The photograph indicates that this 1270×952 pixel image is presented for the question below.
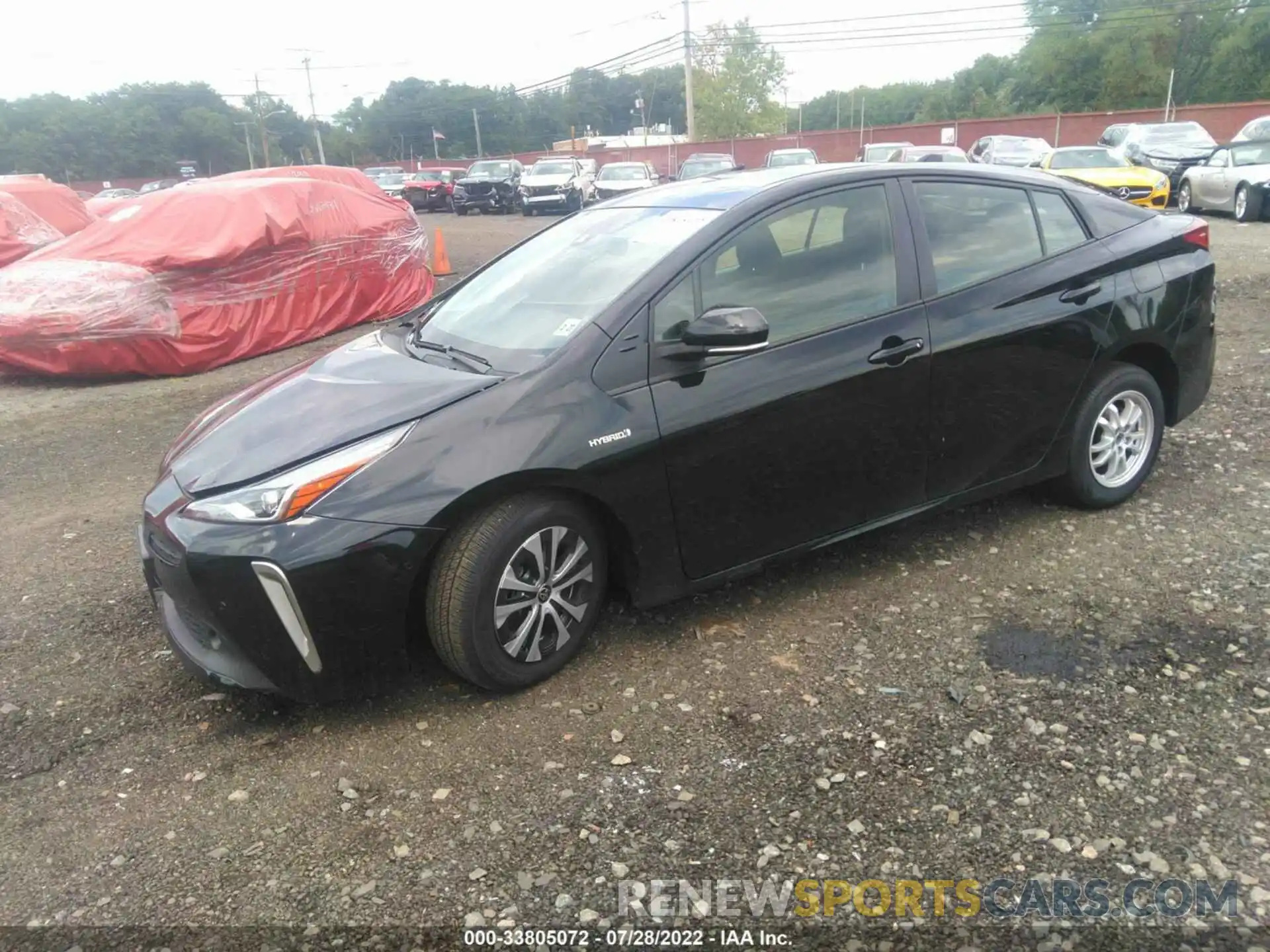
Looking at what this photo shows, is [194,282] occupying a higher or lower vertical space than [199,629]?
higher

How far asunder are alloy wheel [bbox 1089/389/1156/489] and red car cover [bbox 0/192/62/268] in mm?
11831

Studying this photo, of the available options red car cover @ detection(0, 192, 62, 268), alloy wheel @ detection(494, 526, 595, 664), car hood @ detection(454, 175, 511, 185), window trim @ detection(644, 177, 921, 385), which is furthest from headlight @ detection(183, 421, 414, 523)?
car hood @ detection(454, 175, 511, 185)

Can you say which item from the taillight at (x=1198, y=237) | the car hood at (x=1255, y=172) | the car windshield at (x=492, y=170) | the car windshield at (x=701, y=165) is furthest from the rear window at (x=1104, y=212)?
the car windshield at (x=492, y=170)

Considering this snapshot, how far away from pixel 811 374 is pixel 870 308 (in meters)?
0.42

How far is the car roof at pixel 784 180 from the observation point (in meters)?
3.59

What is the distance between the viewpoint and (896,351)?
353cm

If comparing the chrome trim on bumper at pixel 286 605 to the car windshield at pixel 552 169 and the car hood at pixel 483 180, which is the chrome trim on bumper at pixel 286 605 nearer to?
the car windshield at pixel 552 169

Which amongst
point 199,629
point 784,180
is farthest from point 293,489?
point 784,180

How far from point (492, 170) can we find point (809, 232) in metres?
29.9

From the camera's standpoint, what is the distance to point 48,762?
2924mm

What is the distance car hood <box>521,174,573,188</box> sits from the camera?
2716 cm

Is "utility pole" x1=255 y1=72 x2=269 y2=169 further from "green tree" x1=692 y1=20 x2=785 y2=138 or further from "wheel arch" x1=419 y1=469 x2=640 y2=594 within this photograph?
"wheel arch" x1=419 y1=469 x2=640 y2=594

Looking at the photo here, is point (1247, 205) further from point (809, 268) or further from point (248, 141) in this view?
point (248, 141)

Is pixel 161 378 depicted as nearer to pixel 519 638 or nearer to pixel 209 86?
pixel 519 638
